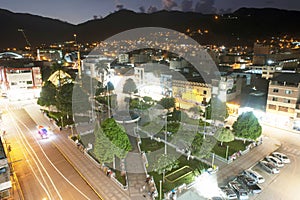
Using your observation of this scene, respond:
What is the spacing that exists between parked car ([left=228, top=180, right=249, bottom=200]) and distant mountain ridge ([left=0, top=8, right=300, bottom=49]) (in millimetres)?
108088

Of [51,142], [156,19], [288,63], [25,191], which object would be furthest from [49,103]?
[156,19]

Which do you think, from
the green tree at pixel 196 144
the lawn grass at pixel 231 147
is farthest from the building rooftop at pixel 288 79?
the green tree at pixel 196 144

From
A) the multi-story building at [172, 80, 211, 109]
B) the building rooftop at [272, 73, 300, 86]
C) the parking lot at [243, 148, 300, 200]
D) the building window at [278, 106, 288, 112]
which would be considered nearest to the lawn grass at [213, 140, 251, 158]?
the parking lot at [243, 148, 300, 200]

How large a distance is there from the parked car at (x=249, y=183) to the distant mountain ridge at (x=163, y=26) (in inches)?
4220

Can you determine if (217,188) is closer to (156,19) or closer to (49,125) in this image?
(49,125)

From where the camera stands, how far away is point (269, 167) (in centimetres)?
1744

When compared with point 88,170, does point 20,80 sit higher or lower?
Result: higher

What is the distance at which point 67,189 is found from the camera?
15203 millimetres

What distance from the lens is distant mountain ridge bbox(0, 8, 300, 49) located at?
126m

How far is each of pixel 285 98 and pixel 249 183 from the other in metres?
15.0

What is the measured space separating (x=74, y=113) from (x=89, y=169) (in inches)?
453

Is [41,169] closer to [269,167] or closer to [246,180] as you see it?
[246,180]

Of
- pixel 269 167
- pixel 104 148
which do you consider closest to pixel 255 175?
pixel 269 167

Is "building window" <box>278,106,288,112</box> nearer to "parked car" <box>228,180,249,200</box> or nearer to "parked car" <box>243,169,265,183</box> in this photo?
"parked car" <box>243,169,265,183</box>
